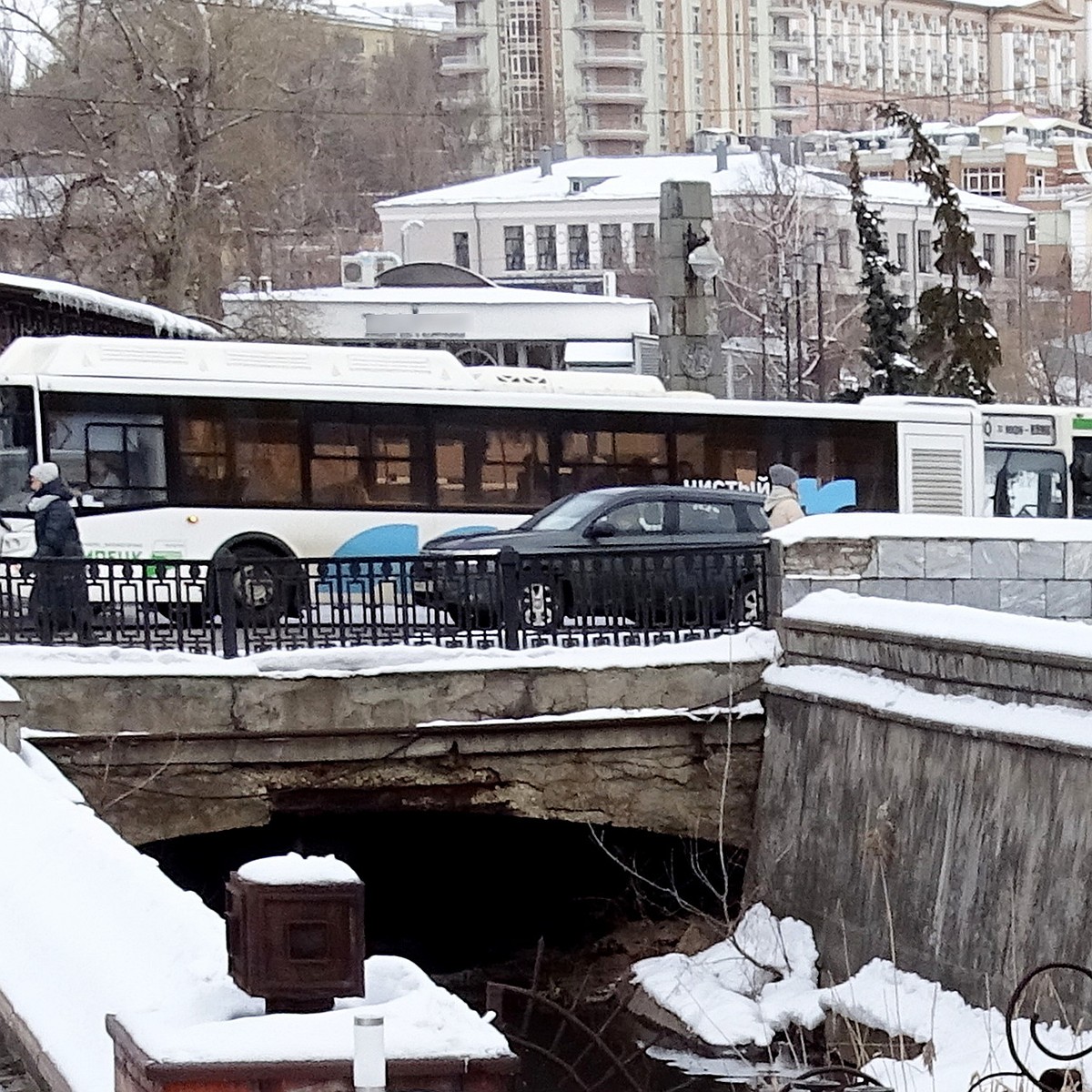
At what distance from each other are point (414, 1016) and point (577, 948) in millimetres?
14004

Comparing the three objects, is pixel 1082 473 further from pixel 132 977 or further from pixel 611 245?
pixel 611 245

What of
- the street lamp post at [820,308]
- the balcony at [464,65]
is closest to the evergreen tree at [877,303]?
the street lamp post at [820,308]

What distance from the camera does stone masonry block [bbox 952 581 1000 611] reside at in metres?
15.4

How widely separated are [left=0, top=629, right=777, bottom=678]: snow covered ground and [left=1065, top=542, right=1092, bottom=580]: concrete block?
2.16 m

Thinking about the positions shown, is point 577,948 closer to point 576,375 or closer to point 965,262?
point 576,375

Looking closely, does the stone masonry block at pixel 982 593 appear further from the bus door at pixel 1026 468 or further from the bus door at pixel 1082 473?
the bus door at pixel 1082 473

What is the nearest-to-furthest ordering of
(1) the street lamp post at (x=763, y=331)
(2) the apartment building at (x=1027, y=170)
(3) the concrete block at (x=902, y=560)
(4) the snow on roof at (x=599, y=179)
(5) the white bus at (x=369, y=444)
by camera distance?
(3) the concrete block at (x=902, y=560) < (5) the white bus at (x=369, y=444) < (1) the street lamp post at (x=763, y=331) < (4) the snow on roof at (x=599, y=179) < (2) the apartment building at (x=1027, y=170)

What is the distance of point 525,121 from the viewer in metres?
122

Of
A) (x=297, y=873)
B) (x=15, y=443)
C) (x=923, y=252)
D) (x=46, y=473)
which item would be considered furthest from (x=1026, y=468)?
(x=923, y=252)

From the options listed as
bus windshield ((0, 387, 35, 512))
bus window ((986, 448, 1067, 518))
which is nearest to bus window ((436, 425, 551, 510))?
bus windshield ((0, 387, 35, 512))

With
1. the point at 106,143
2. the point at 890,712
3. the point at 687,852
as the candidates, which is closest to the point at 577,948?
the point at 687,852

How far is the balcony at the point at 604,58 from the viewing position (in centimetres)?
12381

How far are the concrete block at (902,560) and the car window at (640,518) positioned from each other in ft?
11.1

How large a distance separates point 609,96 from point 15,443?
349ft
